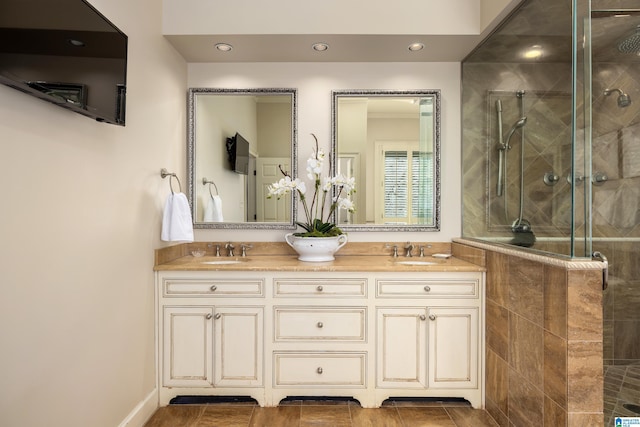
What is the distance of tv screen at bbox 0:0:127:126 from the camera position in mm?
1111

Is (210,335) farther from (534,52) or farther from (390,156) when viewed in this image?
(534,52)

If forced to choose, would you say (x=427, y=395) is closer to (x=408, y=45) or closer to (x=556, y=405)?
(x=556, y=405)

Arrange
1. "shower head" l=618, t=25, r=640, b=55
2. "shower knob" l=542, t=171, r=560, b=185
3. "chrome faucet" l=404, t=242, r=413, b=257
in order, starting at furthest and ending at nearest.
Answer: "chrome faucet" l=404, t=242, r=413, b=257 < "shower head" l=618, t=25, r=640, b=55 < "shower knob" l=542, t=171, r=560, b=185

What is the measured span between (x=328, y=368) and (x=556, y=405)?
3.85 feet

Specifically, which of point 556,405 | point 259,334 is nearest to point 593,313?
point 556,405

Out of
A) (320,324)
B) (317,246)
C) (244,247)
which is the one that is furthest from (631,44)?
(244,247)

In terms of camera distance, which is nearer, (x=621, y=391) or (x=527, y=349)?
(x=527, y=349)

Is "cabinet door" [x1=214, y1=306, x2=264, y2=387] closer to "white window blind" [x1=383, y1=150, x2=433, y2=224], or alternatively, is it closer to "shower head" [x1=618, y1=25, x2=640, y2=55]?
"white window blind" [x1=383, y1=150, x2=433, y2=224]

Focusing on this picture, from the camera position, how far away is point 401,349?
2258mm

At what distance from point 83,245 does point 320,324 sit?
133 centimetres

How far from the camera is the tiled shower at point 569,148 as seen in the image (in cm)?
166

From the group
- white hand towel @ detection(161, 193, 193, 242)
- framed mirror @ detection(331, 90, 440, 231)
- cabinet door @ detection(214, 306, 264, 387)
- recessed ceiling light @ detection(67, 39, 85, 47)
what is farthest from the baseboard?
recessed ceiling light @ detection(67, 39, 85, 47)

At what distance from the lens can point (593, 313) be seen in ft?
4.96

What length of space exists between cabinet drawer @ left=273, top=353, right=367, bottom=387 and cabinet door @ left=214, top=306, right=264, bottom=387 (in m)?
0.13
